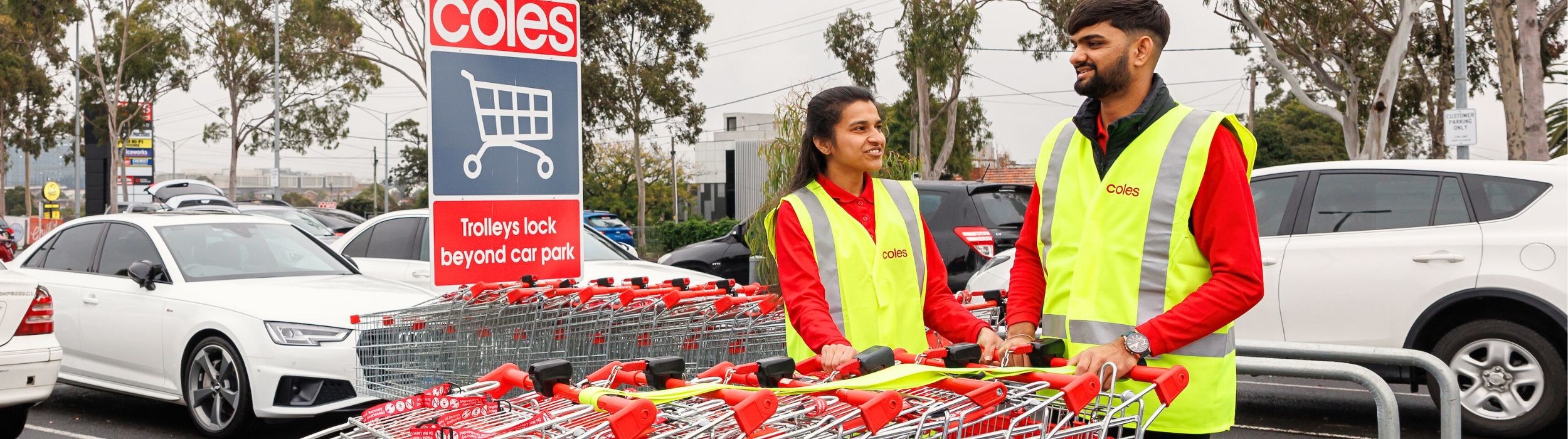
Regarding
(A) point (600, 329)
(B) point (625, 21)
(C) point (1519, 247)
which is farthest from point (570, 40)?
(B) point (625, 21)

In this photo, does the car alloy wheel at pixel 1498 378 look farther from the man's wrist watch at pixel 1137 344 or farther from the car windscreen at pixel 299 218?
the car windscreen at pixel 299 218

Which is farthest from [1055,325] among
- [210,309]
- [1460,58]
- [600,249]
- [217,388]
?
[1460,58]

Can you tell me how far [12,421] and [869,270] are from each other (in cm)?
550

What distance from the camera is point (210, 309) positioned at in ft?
22.2

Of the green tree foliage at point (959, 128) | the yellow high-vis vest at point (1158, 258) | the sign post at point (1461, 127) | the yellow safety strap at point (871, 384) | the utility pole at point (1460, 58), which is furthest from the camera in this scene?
the green tree foliage at point (959, 128)

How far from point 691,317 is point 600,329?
43 cm

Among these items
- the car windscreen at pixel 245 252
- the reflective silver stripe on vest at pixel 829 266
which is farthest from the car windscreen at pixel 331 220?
the reflective silver stripe on vest at pixel 829 266

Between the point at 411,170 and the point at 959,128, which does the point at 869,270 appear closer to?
the point at 959,128

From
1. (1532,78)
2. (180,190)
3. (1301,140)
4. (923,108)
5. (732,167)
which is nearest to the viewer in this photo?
(1532,78)

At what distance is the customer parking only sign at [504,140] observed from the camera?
6164mm

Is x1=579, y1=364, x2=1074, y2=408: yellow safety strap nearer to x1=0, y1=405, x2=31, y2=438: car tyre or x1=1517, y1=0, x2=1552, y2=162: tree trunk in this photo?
x1=0, y1=405, x2=31, y2=438: car tyre

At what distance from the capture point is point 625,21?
110ft

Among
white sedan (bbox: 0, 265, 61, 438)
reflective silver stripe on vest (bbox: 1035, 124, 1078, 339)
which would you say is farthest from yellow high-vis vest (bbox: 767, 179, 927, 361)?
white sedan (bbox: 0, 265, 61, 438)

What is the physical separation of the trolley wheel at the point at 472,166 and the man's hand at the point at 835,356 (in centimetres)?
387
